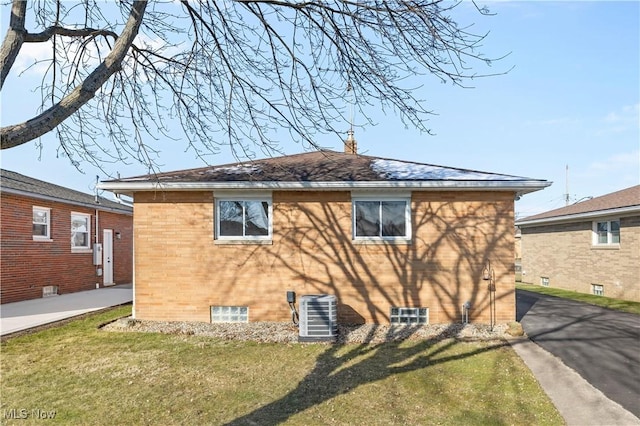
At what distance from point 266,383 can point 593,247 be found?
15.8 m

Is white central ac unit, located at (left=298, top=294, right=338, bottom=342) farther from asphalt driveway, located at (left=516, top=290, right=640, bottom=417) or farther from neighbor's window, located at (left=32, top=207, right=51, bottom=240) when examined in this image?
neighbor's window, located at (left=32, top=207, right=51, bottom=240)

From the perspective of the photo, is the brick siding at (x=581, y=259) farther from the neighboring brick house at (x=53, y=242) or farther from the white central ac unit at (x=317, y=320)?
the neighboring brick house at (x=53, y=242)

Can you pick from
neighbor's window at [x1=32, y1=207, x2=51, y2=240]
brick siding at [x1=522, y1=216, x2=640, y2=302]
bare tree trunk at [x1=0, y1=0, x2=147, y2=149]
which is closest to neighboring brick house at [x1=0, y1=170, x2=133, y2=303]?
neighbor's window at [x1=32, y1=207, x2=51, y2=240]

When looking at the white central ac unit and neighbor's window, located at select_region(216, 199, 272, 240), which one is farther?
neighbor's window, located at select_region(216, 199, 272, 240)

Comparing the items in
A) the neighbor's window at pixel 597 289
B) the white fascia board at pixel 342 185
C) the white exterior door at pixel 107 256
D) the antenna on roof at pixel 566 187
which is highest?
the antenna on roof at pixel 566 187

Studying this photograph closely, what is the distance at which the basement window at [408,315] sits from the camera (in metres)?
9.09

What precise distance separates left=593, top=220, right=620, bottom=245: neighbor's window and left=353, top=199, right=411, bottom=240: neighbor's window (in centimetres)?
1083

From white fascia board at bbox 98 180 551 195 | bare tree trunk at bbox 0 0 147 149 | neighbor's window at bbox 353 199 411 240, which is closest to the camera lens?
bare tree trunk at bbox 0 0 147 149

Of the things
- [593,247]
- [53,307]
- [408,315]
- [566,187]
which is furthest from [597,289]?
[566,187]

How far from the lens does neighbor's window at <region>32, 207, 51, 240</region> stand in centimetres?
1364

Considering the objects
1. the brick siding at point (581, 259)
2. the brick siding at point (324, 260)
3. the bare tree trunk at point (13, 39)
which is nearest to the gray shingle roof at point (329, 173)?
the brick siding at point (324, 260)

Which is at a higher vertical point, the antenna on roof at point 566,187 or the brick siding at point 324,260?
the antenna on roof at point 566,187

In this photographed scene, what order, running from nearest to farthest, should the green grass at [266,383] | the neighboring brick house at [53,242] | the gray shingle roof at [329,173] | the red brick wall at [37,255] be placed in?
the green grass at [266,383] < the gray shingle roof at [329,173] < the red brick wall at [37,255] < the neighboring brick house at [53,242]

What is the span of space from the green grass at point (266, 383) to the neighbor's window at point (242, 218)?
2602mm
